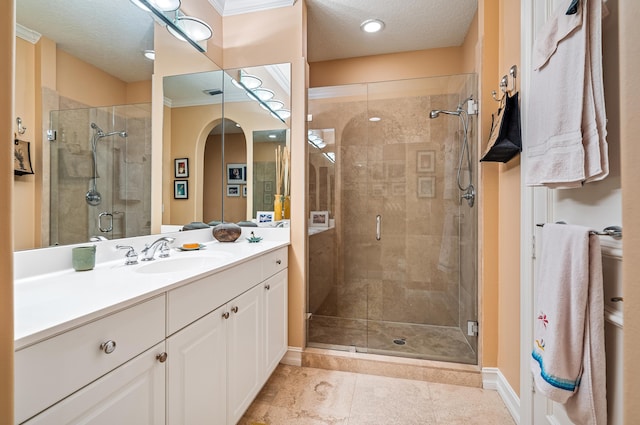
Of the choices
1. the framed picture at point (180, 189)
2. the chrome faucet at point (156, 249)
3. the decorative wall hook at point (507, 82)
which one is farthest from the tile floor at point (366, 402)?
the decorative wall hook at point (507, 82)

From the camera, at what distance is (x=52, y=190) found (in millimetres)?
1063

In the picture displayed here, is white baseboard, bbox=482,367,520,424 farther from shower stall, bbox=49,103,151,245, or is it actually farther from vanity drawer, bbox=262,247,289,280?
shower stall, bbox=49,103,151,245

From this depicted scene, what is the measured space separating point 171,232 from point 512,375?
2.20m

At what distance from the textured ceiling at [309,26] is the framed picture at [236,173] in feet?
2.70

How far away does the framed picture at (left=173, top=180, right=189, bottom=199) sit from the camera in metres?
1.77

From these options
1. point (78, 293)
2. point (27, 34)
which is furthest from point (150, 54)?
point (78, 293)

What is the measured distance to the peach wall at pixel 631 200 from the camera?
53cm

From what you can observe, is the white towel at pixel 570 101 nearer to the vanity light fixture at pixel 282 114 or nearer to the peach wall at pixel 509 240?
the peach wall at pixel 509 240

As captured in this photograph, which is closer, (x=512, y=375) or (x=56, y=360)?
(x=56, y=360)

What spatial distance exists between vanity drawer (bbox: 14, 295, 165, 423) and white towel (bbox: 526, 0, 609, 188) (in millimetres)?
1431

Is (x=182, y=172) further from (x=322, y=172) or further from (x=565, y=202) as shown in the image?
(x=565, y=202)

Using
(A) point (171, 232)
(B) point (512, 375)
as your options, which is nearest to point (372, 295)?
(B) point (512, 375)

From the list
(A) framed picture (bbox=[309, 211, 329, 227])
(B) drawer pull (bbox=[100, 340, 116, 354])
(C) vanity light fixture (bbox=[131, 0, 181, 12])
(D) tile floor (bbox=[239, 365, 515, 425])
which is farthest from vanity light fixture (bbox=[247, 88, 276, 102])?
(D) tile floor (bbox=[239, 365, 515, 425])

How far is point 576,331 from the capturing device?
2.86ft
